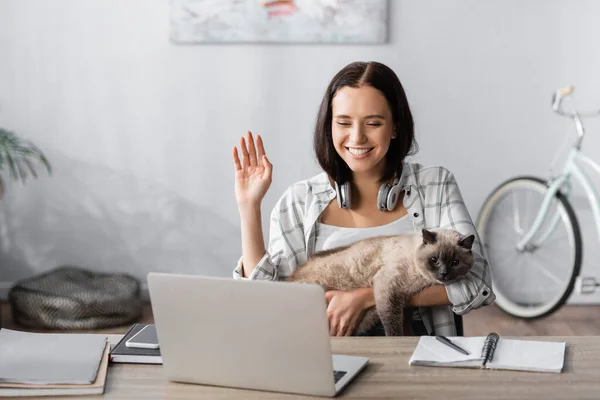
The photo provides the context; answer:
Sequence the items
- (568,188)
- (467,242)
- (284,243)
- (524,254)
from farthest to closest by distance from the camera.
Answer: (524,254), (568,188), (284,243), (467,242)

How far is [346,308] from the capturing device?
1.92 meters

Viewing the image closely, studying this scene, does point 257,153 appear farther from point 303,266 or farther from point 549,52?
point 549,52

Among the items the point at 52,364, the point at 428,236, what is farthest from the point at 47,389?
the point at 428,236

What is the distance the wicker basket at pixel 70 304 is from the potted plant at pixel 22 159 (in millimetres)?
472

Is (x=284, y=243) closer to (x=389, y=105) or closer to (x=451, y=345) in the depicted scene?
(x=389, y=105)

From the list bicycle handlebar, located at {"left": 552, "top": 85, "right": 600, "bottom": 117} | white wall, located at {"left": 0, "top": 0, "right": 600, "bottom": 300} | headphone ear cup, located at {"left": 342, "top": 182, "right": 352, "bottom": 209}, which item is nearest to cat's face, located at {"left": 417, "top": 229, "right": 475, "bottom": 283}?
headphone ear cup, located at {"left": 342, "top": 182, "right": 352, "bottom": 209}

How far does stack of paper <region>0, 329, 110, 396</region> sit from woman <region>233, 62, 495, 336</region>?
46cm

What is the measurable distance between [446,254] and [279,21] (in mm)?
2121

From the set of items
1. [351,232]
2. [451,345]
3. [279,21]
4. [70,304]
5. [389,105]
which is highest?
[279,21]

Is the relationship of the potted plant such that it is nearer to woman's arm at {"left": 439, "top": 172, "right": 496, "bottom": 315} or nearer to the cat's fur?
the cat's fur

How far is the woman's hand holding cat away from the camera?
1.89 m

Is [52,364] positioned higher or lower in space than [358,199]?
lower

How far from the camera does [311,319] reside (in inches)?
49.6

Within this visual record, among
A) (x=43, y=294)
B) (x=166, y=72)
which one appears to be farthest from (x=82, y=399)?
(x=166, y=72)
